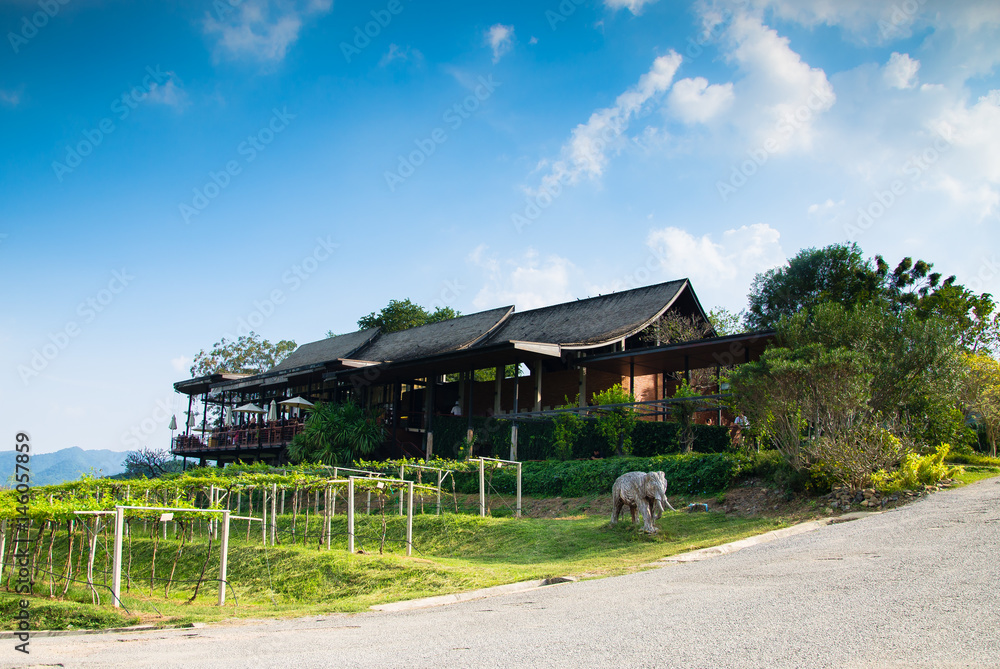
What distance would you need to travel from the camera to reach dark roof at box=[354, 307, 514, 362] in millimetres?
30500

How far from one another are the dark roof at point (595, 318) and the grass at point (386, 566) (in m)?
9.60

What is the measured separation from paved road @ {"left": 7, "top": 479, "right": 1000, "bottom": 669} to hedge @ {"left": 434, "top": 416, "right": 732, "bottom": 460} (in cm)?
852

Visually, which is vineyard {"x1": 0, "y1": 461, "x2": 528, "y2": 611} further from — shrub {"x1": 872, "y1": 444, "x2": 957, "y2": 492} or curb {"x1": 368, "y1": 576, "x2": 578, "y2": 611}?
shrub {"x1": 872, "y1": 444, "x2": 957, "y2": 492}

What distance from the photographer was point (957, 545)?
32.3 ft

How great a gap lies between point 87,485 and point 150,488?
202 centimetres

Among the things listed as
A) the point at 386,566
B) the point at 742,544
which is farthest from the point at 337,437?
the point at 742,544

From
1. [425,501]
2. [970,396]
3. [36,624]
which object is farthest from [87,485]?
[970,396]

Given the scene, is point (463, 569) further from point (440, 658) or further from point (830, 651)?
point (830, 651)

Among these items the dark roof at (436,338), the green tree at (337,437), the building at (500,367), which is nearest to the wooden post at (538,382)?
the building at (500,367)

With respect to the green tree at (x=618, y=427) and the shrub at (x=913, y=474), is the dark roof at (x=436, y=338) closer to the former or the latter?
the green tree at (x=618, y=427)

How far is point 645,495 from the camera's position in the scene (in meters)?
14.3

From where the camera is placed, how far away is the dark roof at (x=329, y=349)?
36812 millimetres

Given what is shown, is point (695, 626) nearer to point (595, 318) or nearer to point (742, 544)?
point (742, 544)

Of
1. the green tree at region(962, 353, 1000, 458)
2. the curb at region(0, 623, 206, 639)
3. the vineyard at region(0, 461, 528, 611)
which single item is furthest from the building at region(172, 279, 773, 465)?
the curb at region(0, 623, 206, 639)
